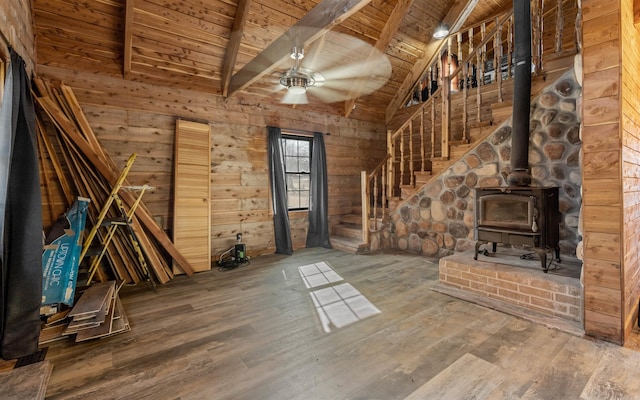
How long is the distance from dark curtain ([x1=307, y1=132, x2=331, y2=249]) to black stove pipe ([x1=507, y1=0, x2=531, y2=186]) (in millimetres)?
3168

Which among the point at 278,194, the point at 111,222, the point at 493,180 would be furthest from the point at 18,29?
the point at 493,180

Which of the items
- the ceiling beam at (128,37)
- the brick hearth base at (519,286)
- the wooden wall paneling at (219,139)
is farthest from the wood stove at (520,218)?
the ceiling beam at (128,37)

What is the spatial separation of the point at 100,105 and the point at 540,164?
5.41 m

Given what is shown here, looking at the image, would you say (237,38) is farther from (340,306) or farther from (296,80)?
(340,306)

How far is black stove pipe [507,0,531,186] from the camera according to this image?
9.86ft

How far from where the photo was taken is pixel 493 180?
3922 millimetres

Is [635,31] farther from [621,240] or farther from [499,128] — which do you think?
[621,240]

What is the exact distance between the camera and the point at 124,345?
2.20 meters

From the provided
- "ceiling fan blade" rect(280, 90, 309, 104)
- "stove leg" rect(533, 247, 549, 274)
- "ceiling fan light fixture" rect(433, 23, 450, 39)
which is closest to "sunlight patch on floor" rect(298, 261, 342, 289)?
"stove leg" rect(533, 247, 549, 274)

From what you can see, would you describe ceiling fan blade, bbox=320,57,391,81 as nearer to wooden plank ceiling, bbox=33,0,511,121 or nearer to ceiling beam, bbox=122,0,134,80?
wooden plank ceiling, bbox=33,0,511,121

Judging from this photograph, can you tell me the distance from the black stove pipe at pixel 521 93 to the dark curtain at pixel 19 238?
4.23m

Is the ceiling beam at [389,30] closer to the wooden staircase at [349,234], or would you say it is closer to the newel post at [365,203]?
the newel post at [365,203]

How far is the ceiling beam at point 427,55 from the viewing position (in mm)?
5348

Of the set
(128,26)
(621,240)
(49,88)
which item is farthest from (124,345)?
(621,240)
